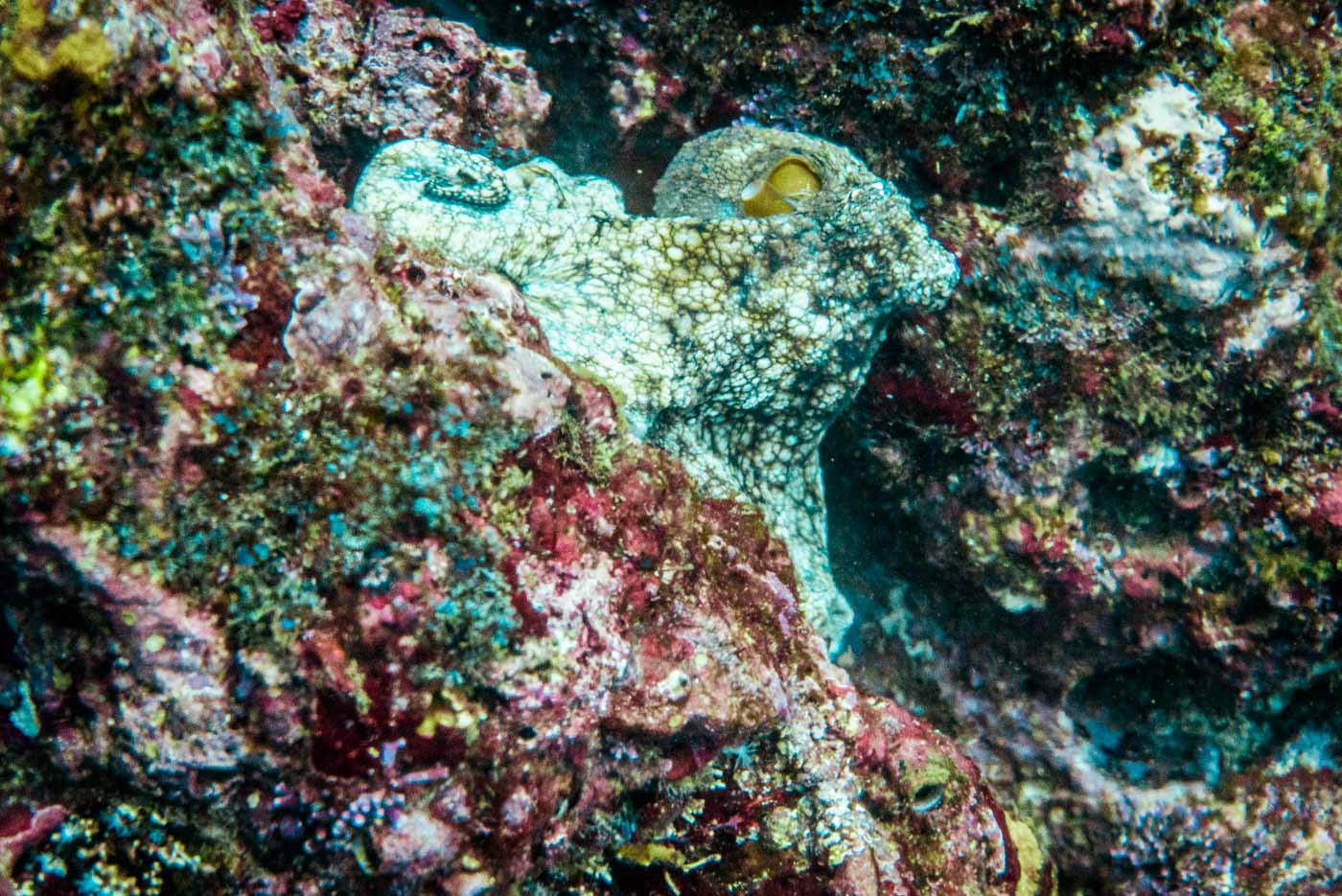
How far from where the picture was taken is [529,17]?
4.20 metres

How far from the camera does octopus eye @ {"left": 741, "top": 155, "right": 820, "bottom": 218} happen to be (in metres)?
4.00

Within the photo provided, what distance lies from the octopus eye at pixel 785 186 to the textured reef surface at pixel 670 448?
4 cm

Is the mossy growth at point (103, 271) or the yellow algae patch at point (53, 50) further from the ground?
the yellow algae patch at point (53, 50)

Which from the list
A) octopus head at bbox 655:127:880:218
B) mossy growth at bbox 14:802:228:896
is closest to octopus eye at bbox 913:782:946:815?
mossy growth at bbox 14:802:228:896

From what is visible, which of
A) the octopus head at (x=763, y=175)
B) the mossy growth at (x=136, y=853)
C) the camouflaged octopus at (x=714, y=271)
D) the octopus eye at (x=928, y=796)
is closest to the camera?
the mossy growth at (x=136, y=853)

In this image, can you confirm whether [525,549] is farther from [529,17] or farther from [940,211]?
[529,17]

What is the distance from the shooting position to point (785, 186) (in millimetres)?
4027

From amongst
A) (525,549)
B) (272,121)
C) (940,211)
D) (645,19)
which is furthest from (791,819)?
(645,19)

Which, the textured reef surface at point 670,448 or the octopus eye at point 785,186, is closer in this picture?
the textured reef surface at point 670,448

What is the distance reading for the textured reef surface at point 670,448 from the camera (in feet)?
6.46

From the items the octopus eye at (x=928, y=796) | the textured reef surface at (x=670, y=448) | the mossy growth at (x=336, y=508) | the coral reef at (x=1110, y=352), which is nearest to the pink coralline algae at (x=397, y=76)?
the textured reef surface at (x=670, y=448)

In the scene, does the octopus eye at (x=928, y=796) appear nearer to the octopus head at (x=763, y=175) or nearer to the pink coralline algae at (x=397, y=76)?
the octopus head at (x=763, y=175)

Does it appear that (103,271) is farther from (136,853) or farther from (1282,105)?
(1282,105)

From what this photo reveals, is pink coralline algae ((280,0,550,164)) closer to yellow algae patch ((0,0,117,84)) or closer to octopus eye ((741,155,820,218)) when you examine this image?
octopus eye ((741,155,820,218))
